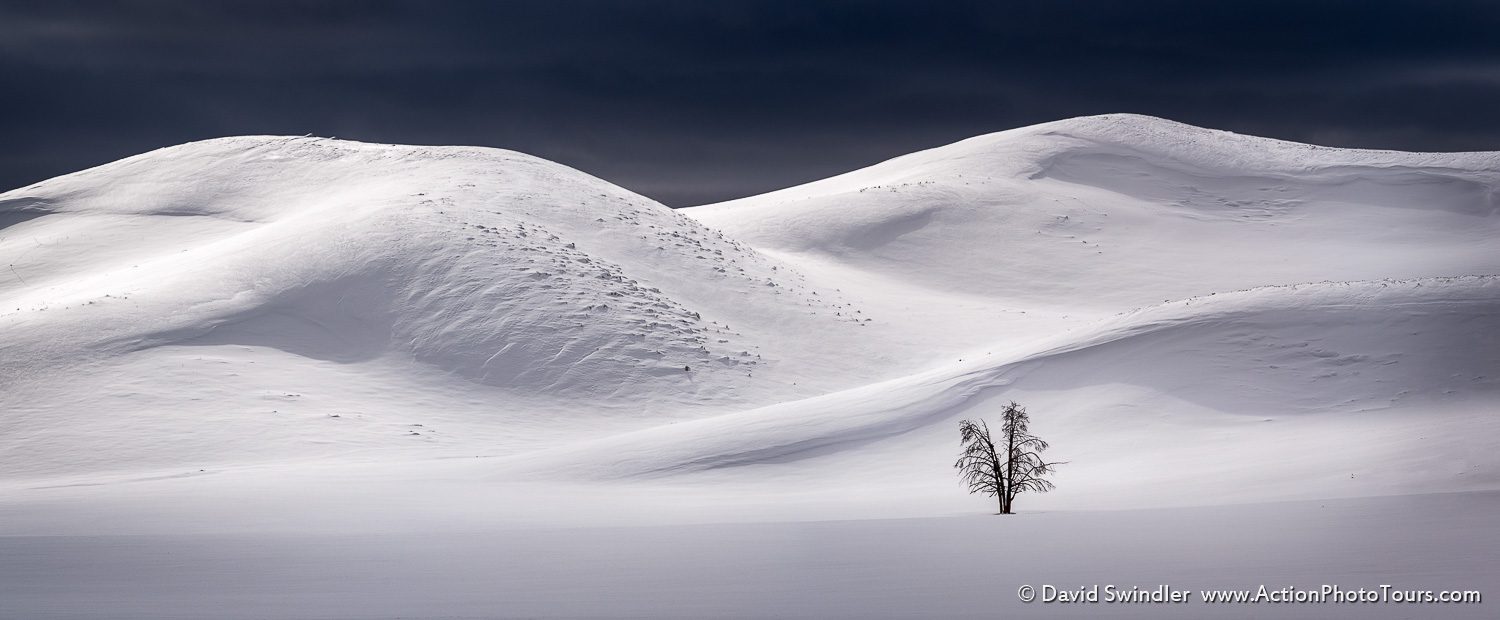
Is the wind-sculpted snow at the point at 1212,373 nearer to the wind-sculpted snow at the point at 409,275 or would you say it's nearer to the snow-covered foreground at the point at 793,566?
the snow-covered foreground at the point at 793,566

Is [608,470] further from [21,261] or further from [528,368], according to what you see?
[21,261]

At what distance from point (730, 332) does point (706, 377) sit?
4.44m

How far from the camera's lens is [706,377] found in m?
40.4

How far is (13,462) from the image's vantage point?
31.2 m

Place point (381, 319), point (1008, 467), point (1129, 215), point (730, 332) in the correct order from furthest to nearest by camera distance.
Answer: point (1129, 215)
point (730, 332)
point (381, 319)
point (1008, 467)

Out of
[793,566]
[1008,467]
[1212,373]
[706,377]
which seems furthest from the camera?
[706,377]

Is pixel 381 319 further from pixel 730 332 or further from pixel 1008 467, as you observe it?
pixel 1008 467

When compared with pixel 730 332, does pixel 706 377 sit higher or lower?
lower

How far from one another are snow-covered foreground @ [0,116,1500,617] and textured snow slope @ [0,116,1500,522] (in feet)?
0.51

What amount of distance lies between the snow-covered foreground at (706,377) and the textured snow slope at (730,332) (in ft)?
0.51

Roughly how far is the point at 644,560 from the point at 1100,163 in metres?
68.9

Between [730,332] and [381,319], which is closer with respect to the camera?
[381,319]

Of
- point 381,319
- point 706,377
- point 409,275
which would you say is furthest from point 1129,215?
point 381,319

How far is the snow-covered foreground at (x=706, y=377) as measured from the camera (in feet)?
51.2
